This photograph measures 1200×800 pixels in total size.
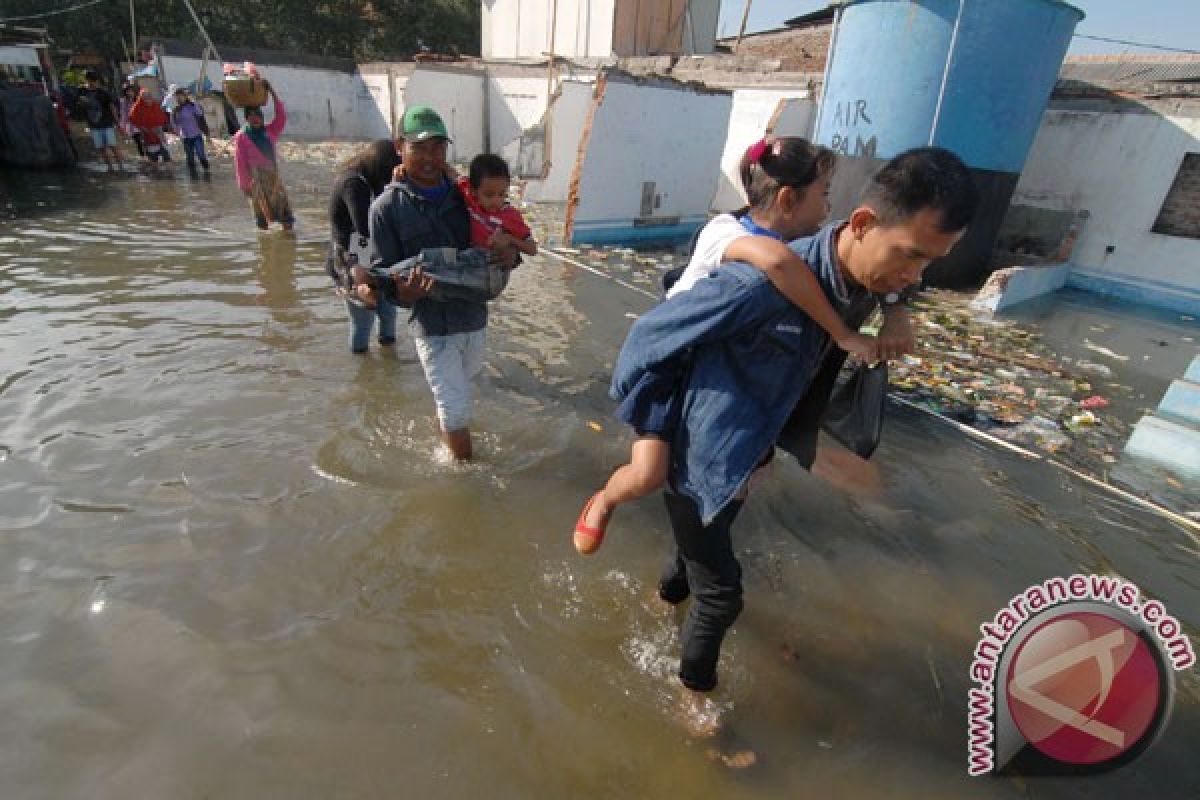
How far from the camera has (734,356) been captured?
1.57 meters

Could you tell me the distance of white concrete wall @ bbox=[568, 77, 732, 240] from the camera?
27.7 feet

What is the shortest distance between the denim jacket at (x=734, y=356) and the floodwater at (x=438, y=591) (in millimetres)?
962

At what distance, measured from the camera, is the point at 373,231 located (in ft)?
9.37

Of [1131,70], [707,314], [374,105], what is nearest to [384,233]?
[707,314]

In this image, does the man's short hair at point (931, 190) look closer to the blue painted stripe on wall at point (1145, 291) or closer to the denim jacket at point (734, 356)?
the denim jacket at point (734, 356)

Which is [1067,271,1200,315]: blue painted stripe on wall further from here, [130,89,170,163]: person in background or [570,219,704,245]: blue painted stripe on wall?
[130,89,170,163]: person in background

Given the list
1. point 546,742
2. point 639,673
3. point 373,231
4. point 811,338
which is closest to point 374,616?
point 546,742

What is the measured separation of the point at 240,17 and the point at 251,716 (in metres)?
36.2

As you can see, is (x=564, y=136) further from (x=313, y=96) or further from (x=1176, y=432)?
(x=313, y=96)

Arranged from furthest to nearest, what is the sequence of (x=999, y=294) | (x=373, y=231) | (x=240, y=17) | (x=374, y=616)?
1. (x=240, y=17)
2. (x=999, y=294)
3. (x=373, y=231)
4. (x=374, y=616)

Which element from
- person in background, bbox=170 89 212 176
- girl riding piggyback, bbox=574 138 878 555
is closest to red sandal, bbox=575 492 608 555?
girl riding piggyback, bbox=574 138 878 555

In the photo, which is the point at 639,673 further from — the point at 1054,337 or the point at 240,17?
the point at 240,17

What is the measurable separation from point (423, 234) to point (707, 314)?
6.06 feet

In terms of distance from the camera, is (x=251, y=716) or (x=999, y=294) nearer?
(x=251, y=716)
